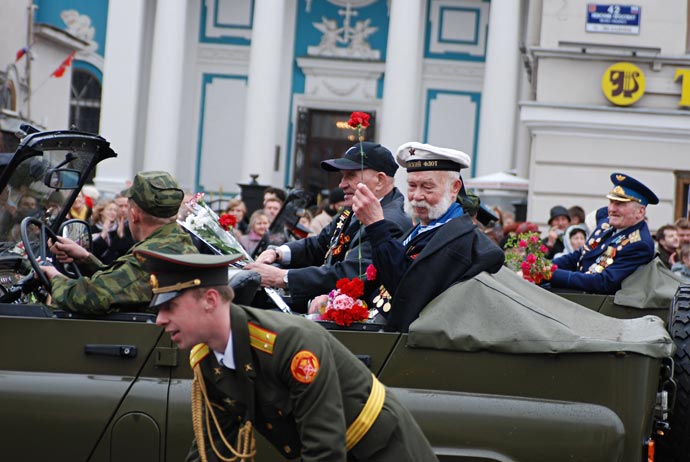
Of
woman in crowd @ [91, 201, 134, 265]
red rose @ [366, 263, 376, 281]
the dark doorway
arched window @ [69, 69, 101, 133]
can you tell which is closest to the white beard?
red rose @ [366, 263, 376, 281]

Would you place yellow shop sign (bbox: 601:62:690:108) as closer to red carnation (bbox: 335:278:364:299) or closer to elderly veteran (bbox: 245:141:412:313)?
elderly veteran (bbox: 245:141:412:313)

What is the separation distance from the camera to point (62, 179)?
18.5ft

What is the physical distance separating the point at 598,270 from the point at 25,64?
57.2 ft

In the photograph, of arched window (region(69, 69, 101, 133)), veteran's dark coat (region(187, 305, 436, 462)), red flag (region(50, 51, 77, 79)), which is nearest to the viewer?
veteran's dark coat (region(187, 305, 436, 462))

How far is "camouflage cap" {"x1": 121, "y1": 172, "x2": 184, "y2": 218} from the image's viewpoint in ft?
16.3

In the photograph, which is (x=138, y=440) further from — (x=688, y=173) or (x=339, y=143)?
(x=339, y=143)

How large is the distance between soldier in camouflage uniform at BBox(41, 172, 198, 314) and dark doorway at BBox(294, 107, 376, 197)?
24.9m

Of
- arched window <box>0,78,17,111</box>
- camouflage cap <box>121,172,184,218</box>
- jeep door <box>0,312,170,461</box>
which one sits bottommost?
jeep door <box>0,312,170,461</box>

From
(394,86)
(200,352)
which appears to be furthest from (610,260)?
(394,86)

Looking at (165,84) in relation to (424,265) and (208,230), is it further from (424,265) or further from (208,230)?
(424,265)

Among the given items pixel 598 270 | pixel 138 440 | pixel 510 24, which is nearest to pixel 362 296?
pixel 138 440

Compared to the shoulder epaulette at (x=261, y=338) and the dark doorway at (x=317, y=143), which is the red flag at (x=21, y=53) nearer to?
the dark doorway at (x=317, y=143)

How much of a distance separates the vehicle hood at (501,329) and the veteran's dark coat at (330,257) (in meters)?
0.57

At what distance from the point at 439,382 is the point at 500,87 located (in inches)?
883
